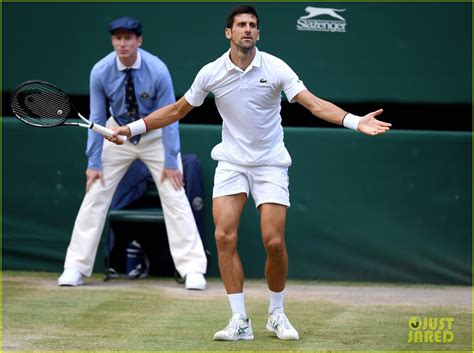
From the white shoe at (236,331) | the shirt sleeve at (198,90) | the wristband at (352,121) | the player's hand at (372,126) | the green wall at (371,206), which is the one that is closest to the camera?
the player's hand at (372,126)

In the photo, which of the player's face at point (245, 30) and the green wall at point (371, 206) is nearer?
the player's face at point (245, 30)

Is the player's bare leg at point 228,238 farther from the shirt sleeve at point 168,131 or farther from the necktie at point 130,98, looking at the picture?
the necktie at point 130,98

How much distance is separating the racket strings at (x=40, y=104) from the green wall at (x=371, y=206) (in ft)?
7.83

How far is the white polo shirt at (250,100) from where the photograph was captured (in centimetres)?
675

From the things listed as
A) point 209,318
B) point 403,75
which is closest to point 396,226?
point 403,75

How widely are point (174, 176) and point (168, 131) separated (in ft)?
1.27

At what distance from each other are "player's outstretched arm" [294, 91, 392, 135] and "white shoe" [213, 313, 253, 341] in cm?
131

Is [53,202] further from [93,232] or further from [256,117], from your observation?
[256,117]

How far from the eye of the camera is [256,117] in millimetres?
6824

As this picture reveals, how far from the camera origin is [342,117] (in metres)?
6.50

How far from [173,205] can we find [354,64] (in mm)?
2050

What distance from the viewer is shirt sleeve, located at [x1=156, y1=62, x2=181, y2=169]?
8.70 m

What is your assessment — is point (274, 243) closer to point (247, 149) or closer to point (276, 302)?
point (276, 302)

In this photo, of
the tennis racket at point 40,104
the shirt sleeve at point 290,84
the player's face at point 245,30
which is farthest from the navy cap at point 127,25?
the shirt sleeve at point 290,84
